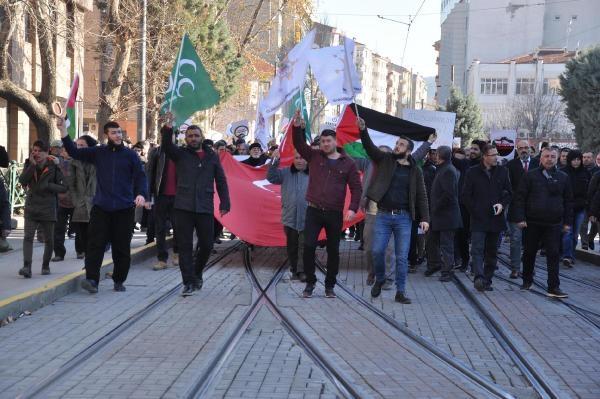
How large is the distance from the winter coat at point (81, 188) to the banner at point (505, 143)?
26.9ft

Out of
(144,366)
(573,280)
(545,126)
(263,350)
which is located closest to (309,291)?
(263,350)

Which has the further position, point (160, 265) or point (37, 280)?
point (160, 265)

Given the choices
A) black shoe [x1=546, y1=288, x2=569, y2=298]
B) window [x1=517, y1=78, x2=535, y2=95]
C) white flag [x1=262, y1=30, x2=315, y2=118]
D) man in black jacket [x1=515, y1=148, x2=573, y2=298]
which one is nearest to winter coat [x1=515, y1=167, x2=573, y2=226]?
man in black jacket [x1=515, y1=148, x2=573, y2=298]

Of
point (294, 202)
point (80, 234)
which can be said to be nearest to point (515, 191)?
point (294, 202)

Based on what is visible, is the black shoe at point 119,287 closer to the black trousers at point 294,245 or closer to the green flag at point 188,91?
the green flag at point 188,91

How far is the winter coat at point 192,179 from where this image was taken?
1045 cm

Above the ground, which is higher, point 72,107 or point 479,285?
point 72,107

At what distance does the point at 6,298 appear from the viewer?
9148mm

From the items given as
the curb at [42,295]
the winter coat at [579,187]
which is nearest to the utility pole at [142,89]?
the curb at [42,295]

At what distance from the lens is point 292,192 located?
12.3m

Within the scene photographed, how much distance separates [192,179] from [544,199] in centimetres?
443

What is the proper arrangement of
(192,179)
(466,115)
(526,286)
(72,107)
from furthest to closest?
(466,115) < (526,286) < (72,107) < (192,179)

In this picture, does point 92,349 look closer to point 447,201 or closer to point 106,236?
point 106,236

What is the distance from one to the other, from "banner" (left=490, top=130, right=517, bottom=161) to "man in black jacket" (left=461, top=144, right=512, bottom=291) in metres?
5.64
